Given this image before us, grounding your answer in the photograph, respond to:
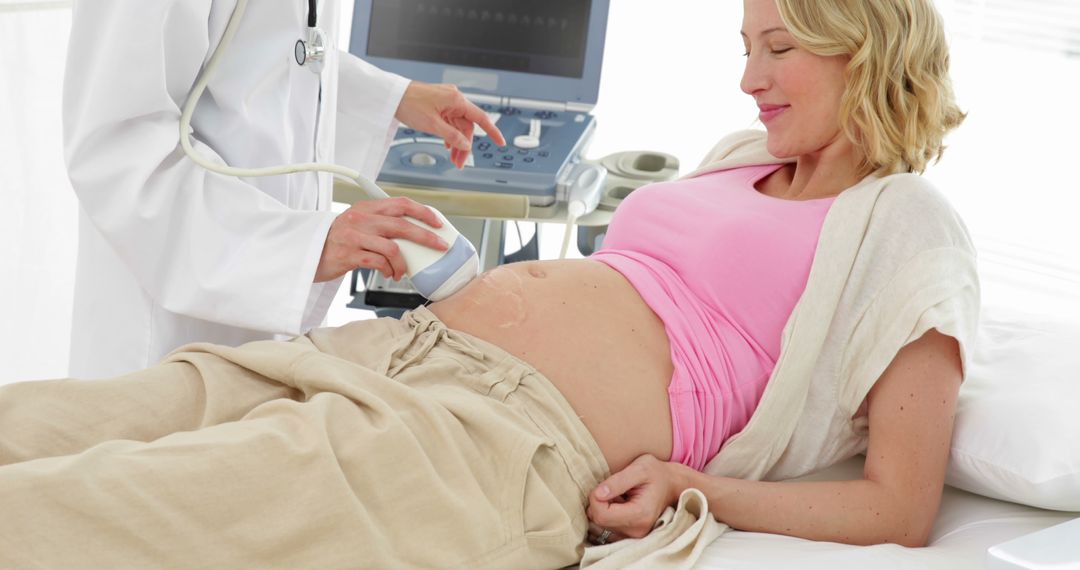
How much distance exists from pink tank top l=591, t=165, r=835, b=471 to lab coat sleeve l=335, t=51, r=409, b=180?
23.7 inches

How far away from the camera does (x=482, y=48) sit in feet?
8.55

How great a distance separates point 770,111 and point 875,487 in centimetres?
57

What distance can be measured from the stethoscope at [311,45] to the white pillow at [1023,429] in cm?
102

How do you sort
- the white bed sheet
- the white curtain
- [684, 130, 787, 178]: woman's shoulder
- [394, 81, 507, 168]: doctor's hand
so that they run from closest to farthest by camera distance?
the white bed sheet, [684, 130, 787, 178]: woman's shoulder, [394, 81, 507, 168]: doctor's hand, the white curtain

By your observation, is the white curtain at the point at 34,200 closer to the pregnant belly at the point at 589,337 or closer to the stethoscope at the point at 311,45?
the stethoscope at the point at 311,45

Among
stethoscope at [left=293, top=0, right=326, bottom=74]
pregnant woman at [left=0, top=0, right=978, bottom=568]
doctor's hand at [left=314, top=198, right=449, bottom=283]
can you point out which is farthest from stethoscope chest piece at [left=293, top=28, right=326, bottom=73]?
pregnant woman at [left=0, top=0, right=978, bottom=568]

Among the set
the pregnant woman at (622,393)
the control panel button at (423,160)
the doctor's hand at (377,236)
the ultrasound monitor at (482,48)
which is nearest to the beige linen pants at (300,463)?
the pregnant woman at (622,393)

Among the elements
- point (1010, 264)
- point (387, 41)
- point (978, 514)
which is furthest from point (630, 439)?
point (1010, 264)

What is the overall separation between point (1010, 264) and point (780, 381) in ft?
8.03

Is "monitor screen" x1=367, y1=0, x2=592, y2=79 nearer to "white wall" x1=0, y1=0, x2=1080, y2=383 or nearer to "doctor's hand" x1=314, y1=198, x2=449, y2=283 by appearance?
"white wall" x1=0, y1=0, x2=1080, y2=383

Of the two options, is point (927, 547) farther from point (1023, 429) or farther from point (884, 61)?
point (884, 61)

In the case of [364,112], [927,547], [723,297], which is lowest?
[927,547]

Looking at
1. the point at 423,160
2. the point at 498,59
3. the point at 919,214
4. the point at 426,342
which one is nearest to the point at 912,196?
the point at 919,214

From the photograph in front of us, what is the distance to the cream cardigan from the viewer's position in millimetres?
1395
